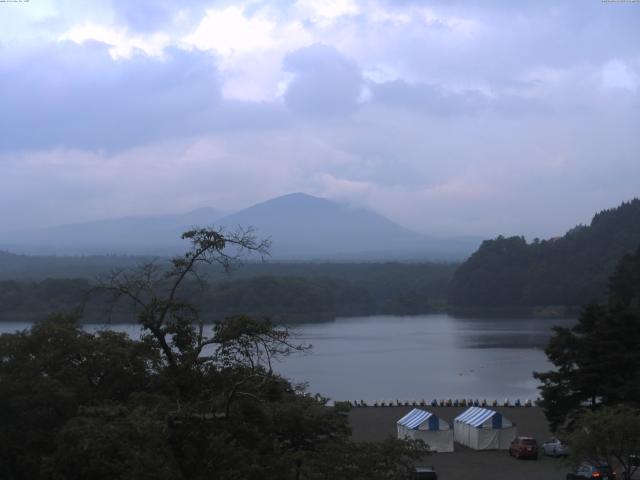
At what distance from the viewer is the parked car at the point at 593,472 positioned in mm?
8998

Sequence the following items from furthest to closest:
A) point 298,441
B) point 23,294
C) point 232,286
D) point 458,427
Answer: point 232,286, point 23,294, point 458,427, point 298,441

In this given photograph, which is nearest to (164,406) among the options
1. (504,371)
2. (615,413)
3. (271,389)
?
(271,389)

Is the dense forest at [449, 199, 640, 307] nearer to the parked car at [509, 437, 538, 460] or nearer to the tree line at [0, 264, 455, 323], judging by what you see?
the tree line at [0, 264, 455, 323]

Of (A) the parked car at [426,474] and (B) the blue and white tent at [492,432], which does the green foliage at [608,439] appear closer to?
(A) the parked car at [426,474]

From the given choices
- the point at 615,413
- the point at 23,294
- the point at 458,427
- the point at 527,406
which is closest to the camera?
the point at 615,413

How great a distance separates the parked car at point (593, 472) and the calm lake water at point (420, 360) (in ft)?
16.1

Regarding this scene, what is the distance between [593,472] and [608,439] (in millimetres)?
1362

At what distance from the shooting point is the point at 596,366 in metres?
12.5

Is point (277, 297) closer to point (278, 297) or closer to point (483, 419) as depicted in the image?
point (278, 297)

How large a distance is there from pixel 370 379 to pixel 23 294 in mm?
28129

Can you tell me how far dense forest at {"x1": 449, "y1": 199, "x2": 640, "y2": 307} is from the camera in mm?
56688

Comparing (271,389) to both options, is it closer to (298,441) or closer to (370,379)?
(298,441)

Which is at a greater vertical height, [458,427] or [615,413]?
[615,413]

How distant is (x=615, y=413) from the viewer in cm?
880
